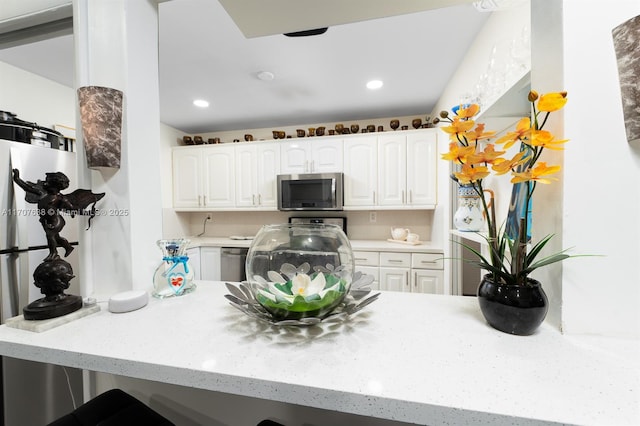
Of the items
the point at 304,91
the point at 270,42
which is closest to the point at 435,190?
the point at 304,91

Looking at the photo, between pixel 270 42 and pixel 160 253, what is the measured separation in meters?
1.55

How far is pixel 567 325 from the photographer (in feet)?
1.82

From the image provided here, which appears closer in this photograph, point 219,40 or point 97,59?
point 97,59

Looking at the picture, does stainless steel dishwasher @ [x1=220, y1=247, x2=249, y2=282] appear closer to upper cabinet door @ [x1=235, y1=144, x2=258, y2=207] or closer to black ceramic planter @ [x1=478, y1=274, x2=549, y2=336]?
upper cabinet door @ [x1=235, y1=144, x2=258, y2=207]

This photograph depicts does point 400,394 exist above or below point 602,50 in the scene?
below

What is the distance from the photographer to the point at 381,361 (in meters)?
0.46

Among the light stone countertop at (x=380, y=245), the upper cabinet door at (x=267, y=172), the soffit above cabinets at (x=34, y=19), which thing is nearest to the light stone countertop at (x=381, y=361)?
the soffit above cabinets at (x=34, y=19)

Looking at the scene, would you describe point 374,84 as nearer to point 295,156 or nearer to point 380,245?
point 295,156

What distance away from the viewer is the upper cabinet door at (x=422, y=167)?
9.04 feet

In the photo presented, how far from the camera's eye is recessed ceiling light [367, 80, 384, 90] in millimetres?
2269

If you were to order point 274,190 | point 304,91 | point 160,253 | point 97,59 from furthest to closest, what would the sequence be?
1. point 274,190
2. point 304,91
3. point 160,253
4. point 97,59

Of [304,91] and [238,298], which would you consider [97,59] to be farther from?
[304,91]

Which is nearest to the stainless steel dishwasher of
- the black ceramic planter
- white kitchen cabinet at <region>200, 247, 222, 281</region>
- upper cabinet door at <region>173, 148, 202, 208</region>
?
white kitchen cabinet at <region>200, 247, 222, 281</region>

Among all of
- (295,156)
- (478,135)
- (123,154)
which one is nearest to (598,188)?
(478,135)
